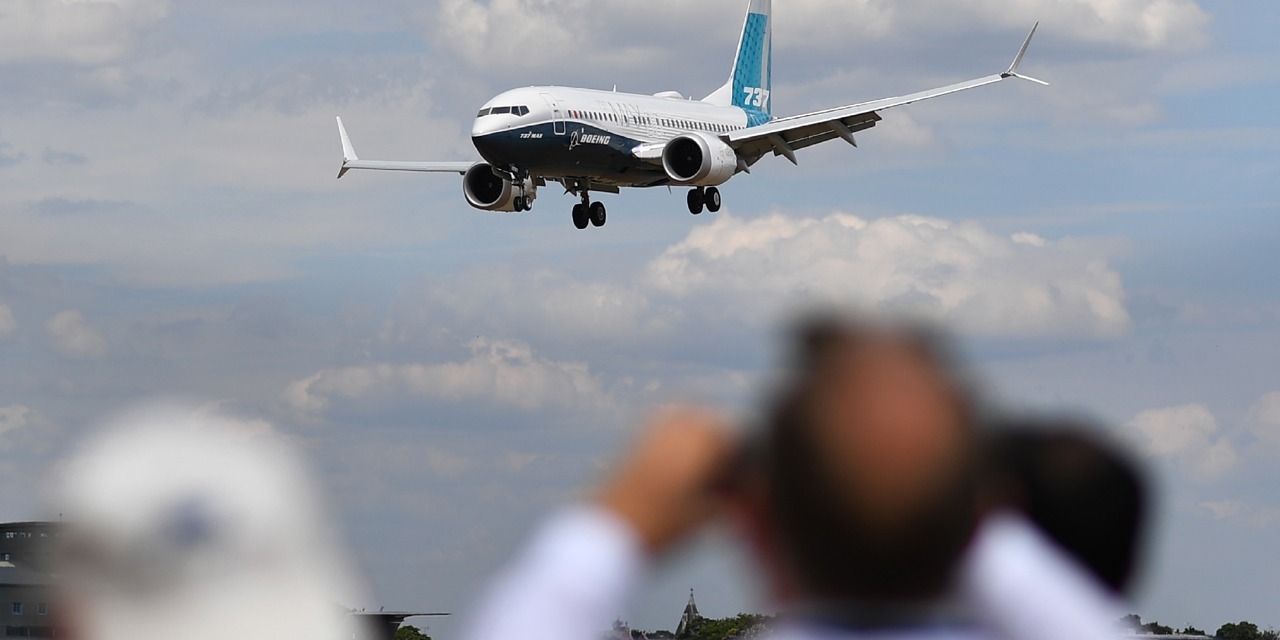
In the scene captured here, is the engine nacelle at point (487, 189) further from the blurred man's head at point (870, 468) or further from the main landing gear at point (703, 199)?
the blurred man's head at point (870, 468)

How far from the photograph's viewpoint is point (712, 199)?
67.5m

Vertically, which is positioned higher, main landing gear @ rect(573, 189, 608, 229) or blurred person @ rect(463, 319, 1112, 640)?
main landing gear @ rect(573, 189, 608, 229)

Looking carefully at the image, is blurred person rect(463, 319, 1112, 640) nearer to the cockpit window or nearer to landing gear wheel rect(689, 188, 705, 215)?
the cockpit window

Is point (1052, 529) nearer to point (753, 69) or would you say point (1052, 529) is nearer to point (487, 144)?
point (487, 144)

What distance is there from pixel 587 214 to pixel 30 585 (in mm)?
59499

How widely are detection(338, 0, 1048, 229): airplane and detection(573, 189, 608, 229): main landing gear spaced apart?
38 mm

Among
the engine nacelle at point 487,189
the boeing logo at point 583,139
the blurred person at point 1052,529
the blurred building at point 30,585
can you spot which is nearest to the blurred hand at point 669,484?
the blurred person at point 1052,529

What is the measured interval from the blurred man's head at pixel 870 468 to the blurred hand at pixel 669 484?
104 millimetres

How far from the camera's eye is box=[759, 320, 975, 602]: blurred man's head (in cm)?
252

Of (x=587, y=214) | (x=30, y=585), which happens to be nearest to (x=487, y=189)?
(x=587, y=214)

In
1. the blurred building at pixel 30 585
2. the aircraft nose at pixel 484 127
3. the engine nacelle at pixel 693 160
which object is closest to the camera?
the blurred building at pixel 30 585

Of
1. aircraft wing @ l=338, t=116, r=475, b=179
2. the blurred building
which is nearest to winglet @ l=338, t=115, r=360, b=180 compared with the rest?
aircraft wing @ l=338, t=116, r=475, b=179

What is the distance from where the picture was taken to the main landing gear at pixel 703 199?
220 ft

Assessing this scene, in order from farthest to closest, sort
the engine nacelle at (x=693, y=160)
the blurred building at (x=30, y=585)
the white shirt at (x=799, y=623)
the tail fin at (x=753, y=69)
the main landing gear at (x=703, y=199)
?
the tail fin at (x=753, y=69)
the main landing gear at (x=703, y=199)
the engine nacelle at (x=693, y=160)
the blurred building at (x=30, y=585)
the white shirt at (x=799, y=623)
